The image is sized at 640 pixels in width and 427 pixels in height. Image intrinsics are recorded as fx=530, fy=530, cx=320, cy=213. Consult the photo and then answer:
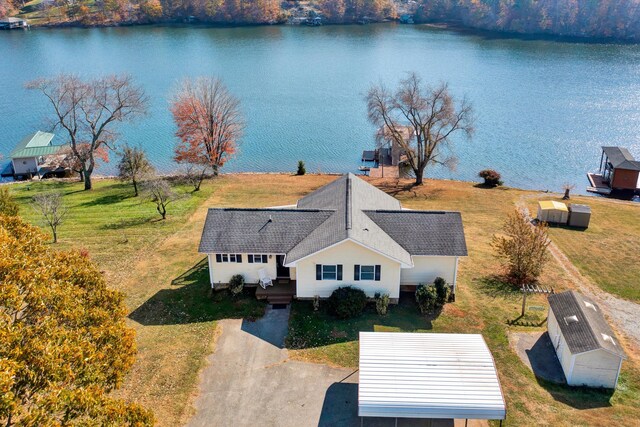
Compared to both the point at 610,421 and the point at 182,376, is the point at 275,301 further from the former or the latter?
the point at 610,421

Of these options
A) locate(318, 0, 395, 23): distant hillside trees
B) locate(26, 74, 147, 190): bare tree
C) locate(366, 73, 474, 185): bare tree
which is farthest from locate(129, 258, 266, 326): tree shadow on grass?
locate(318, 0, 395, 23): distant hillside trees

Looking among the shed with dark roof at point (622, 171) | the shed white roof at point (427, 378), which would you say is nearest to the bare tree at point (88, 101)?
the shed white roof at point (427, 378)

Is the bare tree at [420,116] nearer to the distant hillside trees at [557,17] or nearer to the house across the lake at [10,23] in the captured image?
the distant hillside trees at [557,17]

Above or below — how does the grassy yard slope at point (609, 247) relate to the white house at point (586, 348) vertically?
below

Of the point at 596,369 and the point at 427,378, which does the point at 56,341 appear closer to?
the point at 427,378

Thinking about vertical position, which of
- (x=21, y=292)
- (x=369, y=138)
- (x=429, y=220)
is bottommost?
(x=369, y=138)

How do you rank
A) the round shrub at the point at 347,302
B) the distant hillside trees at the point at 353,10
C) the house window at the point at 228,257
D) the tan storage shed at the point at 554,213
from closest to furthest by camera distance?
the round shrub at the point at 347,302 → the house window at the point at 228,257 → the tan storage shed at the point at 554,213 → the distant hillside trees at the point at 353,10

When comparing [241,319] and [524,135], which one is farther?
[524,135]

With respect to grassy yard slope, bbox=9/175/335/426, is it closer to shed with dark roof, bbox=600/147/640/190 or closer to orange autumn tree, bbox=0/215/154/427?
orange autumn tree, bbox=0/215/154/427

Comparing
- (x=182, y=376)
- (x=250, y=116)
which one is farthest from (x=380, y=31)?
(x=182, y=376)
